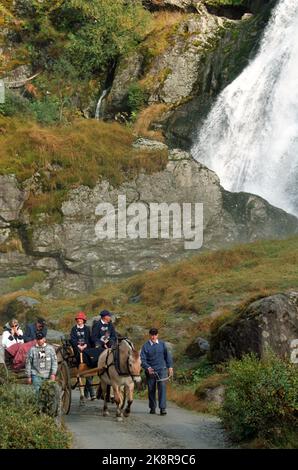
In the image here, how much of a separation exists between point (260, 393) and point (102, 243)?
2850cm

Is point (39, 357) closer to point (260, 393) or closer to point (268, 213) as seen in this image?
point (260, 393)

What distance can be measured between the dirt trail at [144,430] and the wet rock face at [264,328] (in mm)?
2336

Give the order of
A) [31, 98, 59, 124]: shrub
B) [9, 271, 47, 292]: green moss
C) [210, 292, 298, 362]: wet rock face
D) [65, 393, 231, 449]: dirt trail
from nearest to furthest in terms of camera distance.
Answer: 1. [65, 393, 231, 449]: dirt trail
2. [210, 292, 298, 362]: wet rock face
3. [9, 271, 47, 292]: green moss
4. [31, 98, 59, 124]: shrub

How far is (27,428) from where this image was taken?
11.4 metres

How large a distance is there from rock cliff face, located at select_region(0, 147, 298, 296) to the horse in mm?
23156

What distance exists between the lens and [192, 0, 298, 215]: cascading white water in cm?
4347

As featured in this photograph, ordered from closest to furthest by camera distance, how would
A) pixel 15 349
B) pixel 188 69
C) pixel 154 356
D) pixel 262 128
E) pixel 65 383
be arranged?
pixel 65 383
pixel 15 349
pixel 154 356
pixel 262 128
pixel 188 69

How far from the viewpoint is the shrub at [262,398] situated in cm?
1202

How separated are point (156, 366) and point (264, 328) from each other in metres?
3.08

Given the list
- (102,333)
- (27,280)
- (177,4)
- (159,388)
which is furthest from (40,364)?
(177,4)

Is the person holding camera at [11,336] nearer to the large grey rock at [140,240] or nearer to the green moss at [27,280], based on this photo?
the green moss at [27,280]

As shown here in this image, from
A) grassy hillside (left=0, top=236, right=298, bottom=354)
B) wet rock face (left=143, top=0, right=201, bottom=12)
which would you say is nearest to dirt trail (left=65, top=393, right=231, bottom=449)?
grassy hillside (left=0, top=236, right=298, bottom=354)

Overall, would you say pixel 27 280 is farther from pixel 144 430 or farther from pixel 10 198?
pixel 144 430

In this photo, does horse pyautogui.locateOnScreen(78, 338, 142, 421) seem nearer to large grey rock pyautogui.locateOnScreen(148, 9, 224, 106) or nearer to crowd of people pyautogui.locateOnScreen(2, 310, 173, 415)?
crowd of people pyautogui.locateOnScreen(2, 310, 173, 415)
